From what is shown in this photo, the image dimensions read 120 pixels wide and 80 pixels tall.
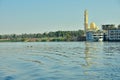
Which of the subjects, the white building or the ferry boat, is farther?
the ferry boat

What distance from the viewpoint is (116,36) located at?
125 meters

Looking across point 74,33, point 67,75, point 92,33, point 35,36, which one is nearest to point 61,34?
point 74,33

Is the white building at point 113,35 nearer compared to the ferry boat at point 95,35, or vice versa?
the white building at point 113,35

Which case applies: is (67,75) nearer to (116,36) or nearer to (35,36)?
(116,36)

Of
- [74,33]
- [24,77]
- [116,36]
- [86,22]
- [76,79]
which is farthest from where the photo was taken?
[74,33]

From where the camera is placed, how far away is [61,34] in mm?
175250

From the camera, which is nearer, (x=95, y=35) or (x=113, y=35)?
(x=113, y=35)

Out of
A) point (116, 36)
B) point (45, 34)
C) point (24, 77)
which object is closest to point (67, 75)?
point (24, 77)

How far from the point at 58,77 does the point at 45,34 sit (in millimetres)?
172228

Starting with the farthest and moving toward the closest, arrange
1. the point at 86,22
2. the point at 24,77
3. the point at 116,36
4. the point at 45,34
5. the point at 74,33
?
the point at 45,34 → the point at 74,33 → the point at 86,22 → the point at 116,36 → the point at 24,77

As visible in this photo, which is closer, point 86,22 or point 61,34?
point 86,22

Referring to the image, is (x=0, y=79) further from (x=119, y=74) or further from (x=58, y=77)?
(x=119, y=74)

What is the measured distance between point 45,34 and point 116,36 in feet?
233

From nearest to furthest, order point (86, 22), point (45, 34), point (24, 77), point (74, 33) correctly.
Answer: point (24, 77) < point (86, 22) < point (74, 33) < point (45, 34)
